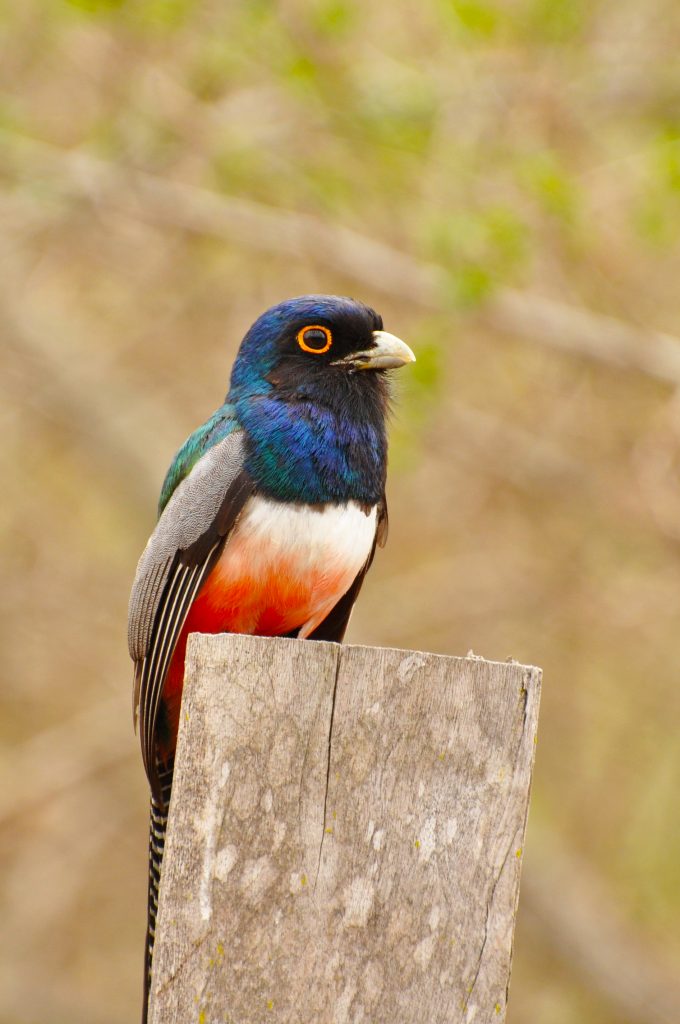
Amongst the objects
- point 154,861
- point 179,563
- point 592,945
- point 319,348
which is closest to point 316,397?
point 319,348

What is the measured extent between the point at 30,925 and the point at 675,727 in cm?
424

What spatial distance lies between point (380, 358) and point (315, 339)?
0.20 metres

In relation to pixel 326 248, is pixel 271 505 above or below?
below

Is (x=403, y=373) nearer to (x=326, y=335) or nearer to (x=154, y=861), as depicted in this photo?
(x=326, y=335)

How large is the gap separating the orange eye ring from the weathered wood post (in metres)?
1.71

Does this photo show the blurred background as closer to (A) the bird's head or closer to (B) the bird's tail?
(A) the bird's head

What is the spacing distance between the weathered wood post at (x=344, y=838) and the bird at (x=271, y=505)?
3.83 feet

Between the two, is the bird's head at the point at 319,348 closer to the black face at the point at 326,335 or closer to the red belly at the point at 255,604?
the black face at the point at 326,335

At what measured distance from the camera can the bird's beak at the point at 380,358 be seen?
4129 mm

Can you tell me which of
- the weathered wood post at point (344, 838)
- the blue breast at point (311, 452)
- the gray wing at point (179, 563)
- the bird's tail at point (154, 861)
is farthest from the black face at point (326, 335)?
the weathered wood post at point (344, 838)

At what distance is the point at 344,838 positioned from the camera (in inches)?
97.4

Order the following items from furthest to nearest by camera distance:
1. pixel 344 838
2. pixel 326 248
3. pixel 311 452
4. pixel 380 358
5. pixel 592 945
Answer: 1. pixel 592 945
2. pixel 326 248
3. pixel 380 358
4. pixel 311 452
5. pixel 344 838

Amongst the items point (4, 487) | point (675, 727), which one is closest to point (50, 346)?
point (4, 487)

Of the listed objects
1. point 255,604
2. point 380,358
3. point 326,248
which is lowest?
point 255,604
